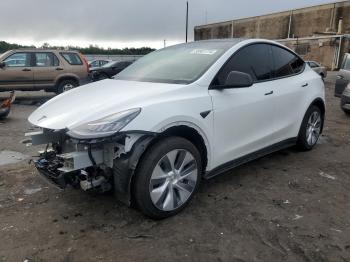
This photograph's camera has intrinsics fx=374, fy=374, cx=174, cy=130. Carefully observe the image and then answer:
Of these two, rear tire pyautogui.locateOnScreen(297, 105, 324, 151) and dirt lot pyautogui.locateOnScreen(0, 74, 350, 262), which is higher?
rear tire pyautogui.locateOnScreen(297, 105, 324, 151)

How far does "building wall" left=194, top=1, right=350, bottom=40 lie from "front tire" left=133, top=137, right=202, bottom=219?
133 ft

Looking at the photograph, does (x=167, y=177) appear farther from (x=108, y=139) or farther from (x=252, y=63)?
(x=252, y=63)

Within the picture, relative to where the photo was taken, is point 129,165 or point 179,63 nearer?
point 129,165

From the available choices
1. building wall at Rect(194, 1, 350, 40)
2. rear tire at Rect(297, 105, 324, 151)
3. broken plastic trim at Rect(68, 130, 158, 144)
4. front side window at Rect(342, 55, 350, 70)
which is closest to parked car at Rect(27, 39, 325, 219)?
broken plastic trim at Rect(68, 130, 158, 144)

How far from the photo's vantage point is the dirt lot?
3082mm

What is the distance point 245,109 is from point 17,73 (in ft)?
33.4

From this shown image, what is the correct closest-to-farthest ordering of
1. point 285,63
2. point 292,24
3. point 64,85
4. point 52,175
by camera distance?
point 52,175 → point 285,63 → point 64,85 → point 292,24

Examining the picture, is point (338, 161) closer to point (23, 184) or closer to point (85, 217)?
point (85, 217)

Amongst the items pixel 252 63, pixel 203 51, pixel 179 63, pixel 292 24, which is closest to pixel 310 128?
pixel 252 63

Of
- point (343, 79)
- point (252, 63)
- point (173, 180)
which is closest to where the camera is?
point (173, 180)

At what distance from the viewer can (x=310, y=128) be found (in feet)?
19.0

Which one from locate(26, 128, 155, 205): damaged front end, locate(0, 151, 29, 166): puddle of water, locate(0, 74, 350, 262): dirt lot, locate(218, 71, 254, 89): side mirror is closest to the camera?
locate(0, 74, 350, 262): dirt lot

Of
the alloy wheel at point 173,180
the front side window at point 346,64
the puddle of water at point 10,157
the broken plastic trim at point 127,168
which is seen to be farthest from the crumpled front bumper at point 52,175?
the front side window at point 346,64

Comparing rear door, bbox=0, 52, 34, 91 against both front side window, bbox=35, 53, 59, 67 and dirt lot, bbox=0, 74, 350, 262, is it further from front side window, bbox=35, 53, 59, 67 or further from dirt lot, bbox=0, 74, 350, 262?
dirt lot, bbox=0, 74, 350, 262
